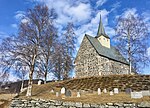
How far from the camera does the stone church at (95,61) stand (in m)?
40.0

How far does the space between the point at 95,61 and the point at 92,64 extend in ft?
2.98

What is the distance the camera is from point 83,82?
19469 mm

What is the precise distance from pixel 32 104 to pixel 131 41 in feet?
60.9

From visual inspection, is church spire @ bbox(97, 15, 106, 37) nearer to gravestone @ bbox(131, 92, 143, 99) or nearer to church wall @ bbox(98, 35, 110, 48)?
church wall @ bbox(98, 35, 110, 48)

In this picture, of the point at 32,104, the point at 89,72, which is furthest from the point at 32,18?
the point at 89,72

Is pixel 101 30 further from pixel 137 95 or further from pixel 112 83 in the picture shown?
pixel 137 95

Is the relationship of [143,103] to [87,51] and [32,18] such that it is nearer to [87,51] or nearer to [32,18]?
[32,18]

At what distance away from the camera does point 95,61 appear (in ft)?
134

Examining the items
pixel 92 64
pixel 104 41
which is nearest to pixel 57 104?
pixel 92 64

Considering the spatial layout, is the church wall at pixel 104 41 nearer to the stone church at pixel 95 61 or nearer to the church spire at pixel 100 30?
the church spire at pixel 100 30

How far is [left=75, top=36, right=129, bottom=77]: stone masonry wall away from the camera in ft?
131

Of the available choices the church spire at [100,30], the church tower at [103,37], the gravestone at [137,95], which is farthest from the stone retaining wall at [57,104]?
the church spire at [100,30]

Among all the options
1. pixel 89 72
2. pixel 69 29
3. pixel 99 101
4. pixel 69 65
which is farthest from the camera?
pixel 89 72

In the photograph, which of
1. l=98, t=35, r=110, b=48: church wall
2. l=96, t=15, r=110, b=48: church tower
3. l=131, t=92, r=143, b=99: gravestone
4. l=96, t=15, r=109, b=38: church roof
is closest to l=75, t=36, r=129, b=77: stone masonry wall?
l=98, t=35, r=110, b=48: church wall
